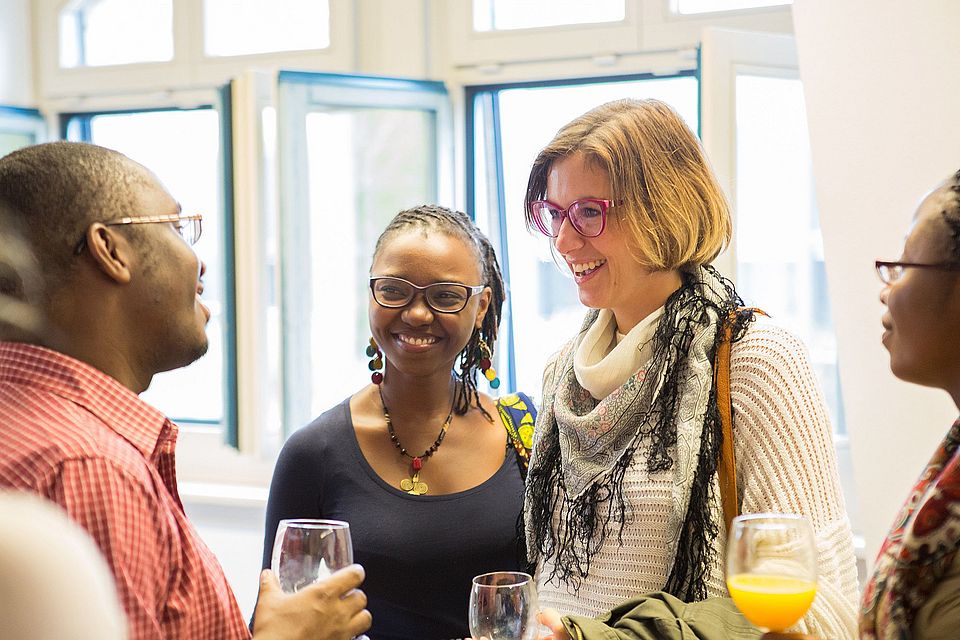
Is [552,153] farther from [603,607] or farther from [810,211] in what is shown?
[810,211]

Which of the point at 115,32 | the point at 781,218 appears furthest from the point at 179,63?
the point at 781,218

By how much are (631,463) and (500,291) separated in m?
0.74

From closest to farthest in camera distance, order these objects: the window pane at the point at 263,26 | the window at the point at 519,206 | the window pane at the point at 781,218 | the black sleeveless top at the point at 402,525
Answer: the black sleeveless top at the point at 402,525 → the window pane at the point at 781,218 → the window at the point at 519,206 → the window pane at the point at 263,26

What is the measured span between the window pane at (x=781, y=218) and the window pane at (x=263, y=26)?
6.37ft

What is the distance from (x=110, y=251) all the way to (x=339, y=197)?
287 centimetres

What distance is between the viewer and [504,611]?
4.85 ft

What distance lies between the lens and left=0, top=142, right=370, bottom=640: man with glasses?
1062 millimetres

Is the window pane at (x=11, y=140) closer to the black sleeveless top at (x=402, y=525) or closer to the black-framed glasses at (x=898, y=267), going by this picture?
the black sleeveless top at (x=402, y=525)

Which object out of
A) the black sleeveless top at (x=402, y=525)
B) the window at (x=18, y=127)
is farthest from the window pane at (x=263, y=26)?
the black sleeveless top at (x=402, y=525)

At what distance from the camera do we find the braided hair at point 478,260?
2264 millimetres

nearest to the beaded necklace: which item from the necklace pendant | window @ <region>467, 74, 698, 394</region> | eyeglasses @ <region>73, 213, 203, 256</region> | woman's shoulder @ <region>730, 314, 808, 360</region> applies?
the necklace pendant

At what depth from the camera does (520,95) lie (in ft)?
14.3

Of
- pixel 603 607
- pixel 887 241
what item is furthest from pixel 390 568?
pixel 887 241

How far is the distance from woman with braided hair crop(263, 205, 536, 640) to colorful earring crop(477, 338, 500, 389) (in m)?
0.03
